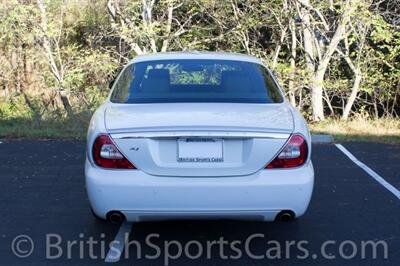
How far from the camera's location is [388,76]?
1548 centimetres

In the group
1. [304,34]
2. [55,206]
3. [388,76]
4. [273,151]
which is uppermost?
[273,151]

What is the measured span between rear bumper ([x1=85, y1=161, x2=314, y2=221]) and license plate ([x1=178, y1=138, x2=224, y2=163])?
13 cm

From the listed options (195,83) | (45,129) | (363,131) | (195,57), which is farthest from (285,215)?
(45,129)

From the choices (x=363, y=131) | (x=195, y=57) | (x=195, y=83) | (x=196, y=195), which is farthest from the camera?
(x=363, y=131)

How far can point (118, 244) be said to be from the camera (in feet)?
15.9

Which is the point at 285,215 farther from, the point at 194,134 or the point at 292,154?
the point at 194,134

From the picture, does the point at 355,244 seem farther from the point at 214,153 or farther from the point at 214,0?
the point at 214,0

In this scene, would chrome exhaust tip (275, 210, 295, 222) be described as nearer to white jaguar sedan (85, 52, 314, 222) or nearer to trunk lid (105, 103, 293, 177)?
white jaguar sedan (85, 52, 314, 222)

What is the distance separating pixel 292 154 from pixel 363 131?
6.66 metres

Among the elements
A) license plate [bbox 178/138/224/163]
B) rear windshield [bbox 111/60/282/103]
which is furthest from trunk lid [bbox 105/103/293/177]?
rear windshield [bbox 111/60/282/103]

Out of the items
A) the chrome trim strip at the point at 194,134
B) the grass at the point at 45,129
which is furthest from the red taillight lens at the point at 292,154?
the grass at the point at 45,129

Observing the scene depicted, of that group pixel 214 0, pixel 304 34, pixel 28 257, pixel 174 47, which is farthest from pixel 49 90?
pixel 28 257

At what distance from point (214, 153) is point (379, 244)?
165cm

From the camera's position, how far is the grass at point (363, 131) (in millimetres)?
9846
